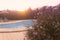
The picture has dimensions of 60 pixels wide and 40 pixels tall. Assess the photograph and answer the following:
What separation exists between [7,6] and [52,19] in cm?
120

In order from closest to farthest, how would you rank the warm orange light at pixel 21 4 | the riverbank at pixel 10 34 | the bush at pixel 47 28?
1. the bush at pixel 47 28
2. the riverbank at pixel 10 34
3. the warm orange light at pixel 21 4

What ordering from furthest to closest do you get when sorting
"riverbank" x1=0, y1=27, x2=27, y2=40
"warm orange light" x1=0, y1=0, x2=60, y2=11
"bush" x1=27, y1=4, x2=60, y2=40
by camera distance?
"warm orange light" x1=0, y1=0, x2=60, y2=11, "riverbank" x1=0, y1=27, x2=27, y2=40, "bush" x1=27, y1=4, x2=60, y2=40

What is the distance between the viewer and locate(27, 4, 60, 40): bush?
263 centimetres

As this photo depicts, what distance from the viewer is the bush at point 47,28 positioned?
2.63 m

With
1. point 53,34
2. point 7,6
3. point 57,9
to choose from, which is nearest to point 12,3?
point 7,6

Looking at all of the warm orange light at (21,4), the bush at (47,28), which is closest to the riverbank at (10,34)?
the bush at (47,28)

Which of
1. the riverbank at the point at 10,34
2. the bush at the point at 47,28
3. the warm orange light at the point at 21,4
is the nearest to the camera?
the bush at the point at 47,28

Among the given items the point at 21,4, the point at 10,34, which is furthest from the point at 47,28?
the point at 21,4

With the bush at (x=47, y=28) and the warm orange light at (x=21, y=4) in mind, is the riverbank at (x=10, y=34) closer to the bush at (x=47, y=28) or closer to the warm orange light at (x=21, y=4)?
the bush at (x=47, y=28)

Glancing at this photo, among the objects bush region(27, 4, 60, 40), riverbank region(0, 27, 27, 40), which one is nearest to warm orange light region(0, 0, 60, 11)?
riverbank region(0, 27, 27, 40)

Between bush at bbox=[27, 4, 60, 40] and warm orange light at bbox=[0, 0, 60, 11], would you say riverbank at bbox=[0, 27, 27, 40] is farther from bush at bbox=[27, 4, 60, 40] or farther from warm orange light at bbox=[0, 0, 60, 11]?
warm orange light at bbox=[0, 0, 60, 11]

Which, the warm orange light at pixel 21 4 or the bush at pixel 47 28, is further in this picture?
the warm orange light at pixel 21 4

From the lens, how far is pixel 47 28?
105 inches

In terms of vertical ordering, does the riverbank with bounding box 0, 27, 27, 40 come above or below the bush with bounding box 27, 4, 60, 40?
below
